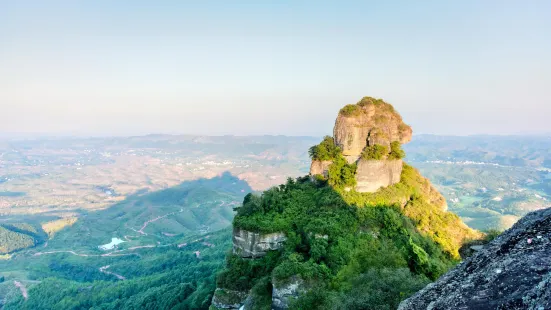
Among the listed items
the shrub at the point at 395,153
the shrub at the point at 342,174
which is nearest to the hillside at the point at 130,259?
the shrub at the point at 342,174

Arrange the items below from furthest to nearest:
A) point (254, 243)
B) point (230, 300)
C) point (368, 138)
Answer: point (368, 138) < point (230, 300) < point (254, 243)

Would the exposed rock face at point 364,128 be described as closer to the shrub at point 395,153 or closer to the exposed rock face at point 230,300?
the shrub at point 395,153

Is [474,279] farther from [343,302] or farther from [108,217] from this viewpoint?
[108,217]

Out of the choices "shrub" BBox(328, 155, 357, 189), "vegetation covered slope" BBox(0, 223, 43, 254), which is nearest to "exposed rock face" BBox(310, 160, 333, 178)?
"shrub" BBox(328, 155, 357, 189)

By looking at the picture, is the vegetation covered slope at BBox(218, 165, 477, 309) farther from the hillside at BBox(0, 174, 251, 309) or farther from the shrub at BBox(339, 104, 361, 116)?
the hillside at BBox(0, 174, 251, 309)

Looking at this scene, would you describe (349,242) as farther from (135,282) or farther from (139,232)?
(139,232)

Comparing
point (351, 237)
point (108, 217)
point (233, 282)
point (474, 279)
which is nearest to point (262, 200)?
point (233, 282)

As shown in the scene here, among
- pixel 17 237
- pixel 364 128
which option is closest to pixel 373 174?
pixel 364 128
